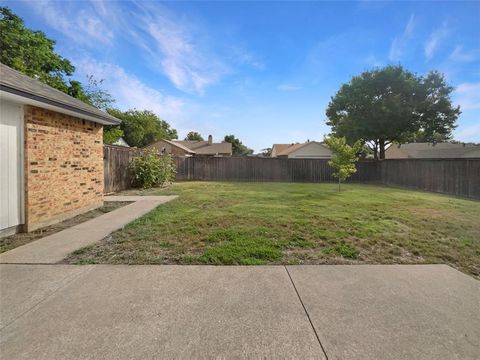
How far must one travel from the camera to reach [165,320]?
83.7 inches

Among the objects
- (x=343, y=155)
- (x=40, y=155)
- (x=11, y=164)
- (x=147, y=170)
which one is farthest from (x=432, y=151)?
(x=11, y=164)

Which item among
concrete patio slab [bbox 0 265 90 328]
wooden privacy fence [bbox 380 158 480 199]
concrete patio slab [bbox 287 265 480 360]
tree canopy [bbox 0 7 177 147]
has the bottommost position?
concrete patio slab [bbox 287 265 480 360]

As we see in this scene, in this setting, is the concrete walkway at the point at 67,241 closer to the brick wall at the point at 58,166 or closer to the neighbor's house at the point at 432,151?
the brick wall at the point at 58,166

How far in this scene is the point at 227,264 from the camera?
331cm

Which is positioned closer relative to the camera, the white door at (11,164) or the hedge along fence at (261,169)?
the white door at (11,164)

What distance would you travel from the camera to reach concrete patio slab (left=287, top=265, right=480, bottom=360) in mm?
1844

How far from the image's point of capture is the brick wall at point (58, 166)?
4754 millimetres

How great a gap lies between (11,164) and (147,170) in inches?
279

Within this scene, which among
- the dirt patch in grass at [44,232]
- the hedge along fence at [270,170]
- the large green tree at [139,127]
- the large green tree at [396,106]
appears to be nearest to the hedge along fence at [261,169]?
the hedge along fence at [270,170]

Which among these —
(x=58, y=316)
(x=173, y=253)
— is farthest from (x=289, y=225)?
(x=58, y=316)

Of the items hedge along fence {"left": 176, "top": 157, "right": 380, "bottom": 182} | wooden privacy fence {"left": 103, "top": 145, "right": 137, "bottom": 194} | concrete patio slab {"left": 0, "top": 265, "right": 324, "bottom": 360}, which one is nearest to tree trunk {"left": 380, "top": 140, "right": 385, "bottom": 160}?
hedge along fence {"left": 176, "top": 157, "right": 380, "bottom": 182}

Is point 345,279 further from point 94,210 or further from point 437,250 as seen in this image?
point 94,210

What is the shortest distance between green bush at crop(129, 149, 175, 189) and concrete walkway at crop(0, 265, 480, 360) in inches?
335

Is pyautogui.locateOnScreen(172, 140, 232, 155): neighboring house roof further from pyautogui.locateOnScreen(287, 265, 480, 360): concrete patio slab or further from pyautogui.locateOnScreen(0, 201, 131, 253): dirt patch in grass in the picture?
pyautogui.locateOnScreen(287, 265, 480, 360): concrete patio slab
